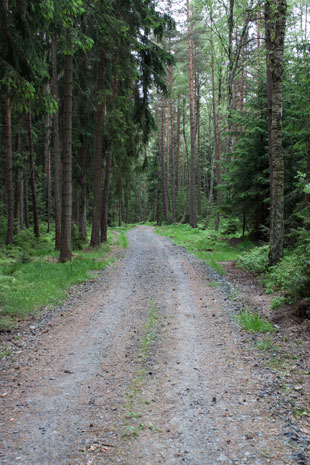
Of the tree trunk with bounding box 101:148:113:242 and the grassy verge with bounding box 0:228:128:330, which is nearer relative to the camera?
the grassy verge with bounding box 0:228:128:330

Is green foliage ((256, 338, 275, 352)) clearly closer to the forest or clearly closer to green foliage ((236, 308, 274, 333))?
green foliage ((236, 308, 274, 333))

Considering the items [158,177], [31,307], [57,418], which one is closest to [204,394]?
[57,418]

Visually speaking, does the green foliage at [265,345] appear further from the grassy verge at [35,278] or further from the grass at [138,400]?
the grassy verge at [35,278]

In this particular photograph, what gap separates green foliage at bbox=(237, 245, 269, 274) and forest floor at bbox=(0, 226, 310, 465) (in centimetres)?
297

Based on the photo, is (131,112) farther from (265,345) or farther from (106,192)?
(265,345)

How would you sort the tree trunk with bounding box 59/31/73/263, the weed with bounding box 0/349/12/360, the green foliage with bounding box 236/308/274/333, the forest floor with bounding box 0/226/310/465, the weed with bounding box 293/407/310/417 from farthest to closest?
1. the tree trunk with bounding box 59/31/73/263
2. the green foliage with bounding box 236/308/274/333
3. the weed with bounding box 0/349/12/360
4. the weed with bounding box 293/407/310/417
5. the forest floor with bounding box 0/226/310/465

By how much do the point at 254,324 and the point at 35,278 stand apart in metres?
6.18

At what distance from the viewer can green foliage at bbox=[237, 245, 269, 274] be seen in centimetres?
1036

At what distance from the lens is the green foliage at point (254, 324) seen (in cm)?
587

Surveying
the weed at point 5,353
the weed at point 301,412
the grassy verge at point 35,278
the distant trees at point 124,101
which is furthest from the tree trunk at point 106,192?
the weed at point 301,412

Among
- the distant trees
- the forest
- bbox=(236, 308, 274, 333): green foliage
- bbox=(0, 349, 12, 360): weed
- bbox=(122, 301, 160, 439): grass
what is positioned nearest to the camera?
bbox=(122, 301, 160, 439): grass

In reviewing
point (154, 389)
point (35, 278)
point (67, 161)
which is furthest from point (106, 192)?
point (154, 389)

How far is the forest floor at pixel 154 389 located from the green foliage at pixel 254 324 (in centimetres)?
18

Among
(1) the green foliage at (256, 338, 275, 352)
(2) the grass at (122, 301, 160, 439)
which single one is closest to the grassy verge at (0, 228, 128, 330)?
(2) the grass at (122, 301, 160, 439)
